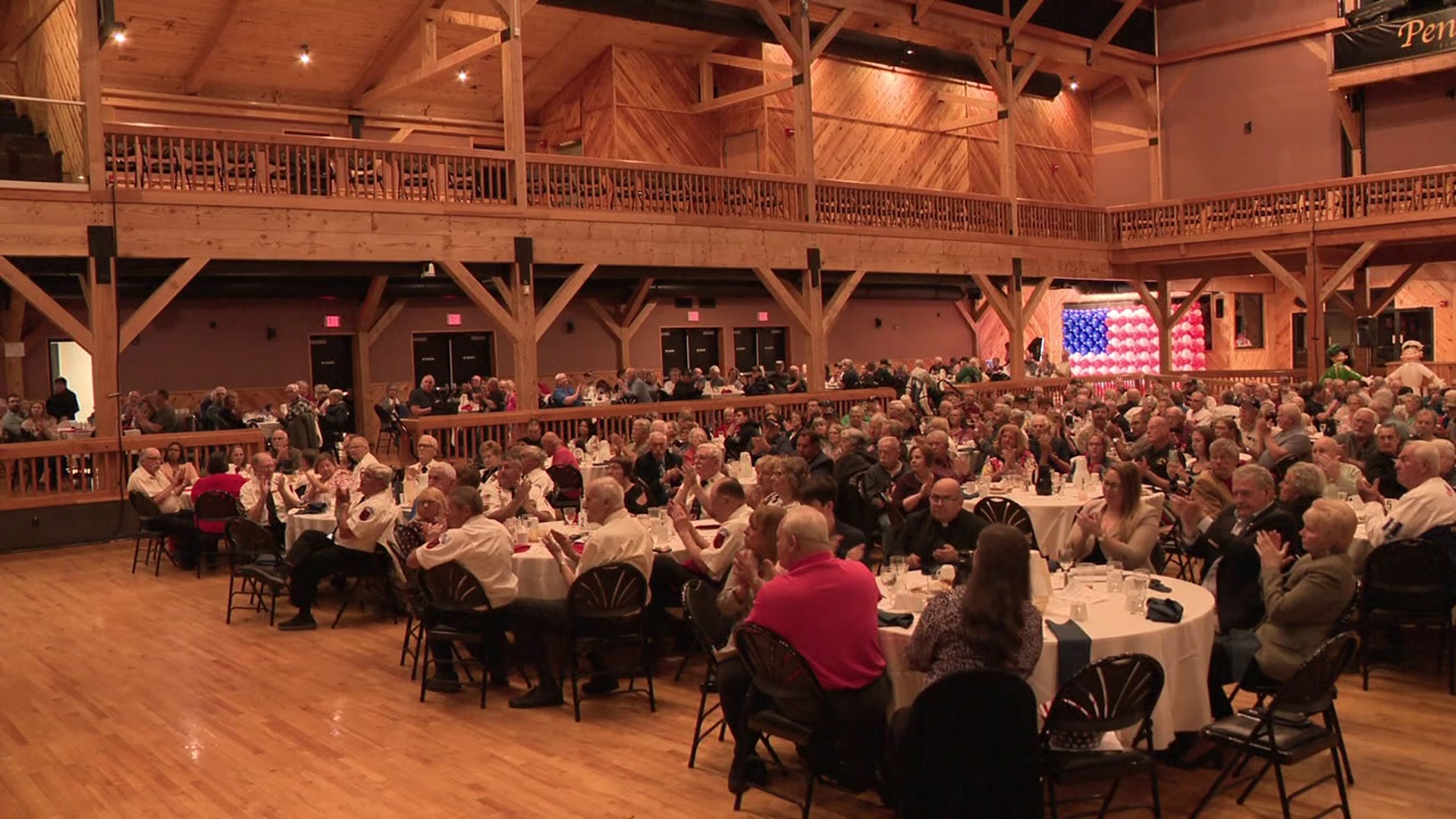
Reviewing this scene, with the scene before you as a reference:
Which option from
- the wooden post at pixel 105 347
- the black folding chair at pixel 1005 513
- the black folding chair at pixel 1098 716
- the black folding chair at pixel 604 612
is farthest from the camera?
the wooden post at pixel 105 347

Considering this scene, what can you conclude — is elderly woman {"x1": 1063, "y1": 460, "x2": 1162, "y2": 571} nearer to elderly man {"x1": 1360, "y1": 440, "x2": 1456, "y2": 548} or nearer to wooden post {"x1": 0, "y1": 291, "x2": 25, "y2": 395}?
elderly man {"x1": 1360, "y1": 440, "x2": 1456, "y2": 548}

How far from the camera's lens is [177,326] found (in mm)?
17641

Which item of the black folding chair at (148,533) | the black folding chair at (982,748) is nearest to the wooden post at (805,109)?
the black folding chair at (148,533)

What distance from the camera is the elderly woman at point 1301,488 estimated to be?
18.9 feet

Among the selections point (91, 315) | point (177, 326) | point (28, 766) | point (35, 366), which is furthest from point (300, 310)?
point (28, 766)

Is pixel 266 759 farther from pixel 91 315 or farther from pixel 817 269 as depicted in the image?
pixel 817 269

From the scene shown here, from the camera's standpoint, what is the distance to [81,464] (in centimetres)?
1229

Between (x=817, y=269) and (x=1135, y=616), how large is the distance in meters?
14.0

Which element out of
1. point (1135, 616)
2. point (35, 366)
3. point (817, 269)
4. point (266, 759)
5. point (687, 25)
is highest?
point (687, 25)

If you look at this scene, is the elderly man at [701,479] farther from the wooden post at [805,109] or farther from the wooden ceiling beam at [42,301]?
the wooden post at [805,109]

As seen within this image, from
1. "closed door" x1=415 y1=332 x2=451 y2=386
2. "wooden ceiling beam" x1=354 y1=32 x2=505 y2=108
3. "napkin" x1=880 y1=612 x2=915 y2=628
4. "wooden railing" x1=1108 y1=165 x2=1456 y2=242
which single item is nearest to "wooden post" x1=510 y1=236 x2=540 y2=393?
"wooden ceiling beam" x1=354 y1=32 x2=505 y2=108

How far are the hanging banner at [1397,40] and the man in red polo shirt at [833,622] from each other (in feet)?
68.3

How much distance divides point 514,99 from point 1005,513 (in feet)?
32.9

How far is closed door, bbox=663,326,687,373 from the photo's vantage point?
75.2 ft
